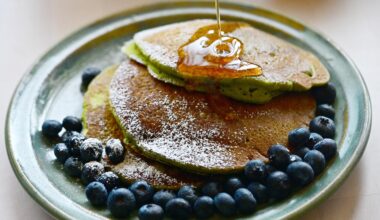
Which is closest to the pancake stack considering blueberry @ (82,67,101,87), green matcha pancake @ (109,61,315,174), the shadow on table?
green matcha pancake @ (109,61,315,174)

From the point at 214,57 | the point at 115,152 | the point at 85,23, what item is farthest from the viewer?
the point at 85,23

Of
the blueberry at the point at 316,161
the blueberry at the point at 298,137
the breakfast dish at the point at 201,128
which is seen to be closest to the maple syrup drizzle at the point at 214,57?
the breakfast dish at the point at 201,128

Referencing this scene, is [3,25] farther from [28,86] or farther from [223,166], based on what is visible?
[223,166]

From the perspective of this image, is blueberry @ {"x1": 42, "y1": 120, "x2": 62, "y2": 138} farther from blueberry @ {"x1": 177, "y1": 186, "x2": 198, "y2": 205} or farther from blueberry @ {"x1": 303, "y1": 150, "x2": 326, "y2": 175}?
blueberry @ {"x1": 303, "y1": 150, "x2": 326, "y2": 175}

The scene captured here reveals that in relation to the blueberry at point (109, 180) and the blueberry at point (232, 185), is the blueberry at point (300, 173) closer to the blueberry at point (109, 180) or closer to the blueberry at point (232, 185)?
the blueberry at point (232, 185)

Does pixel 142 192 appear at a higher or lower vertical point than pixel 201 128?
lower

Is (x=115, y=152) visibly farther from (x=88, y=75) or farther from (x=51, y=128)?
(x=88, y=75)

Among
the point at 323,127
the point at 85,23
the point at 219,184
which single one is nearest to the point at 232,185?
the point at 219,184

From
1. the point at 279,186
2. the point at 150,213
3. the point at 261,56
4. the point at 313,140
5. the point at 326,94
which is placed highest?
the point at 261,56
